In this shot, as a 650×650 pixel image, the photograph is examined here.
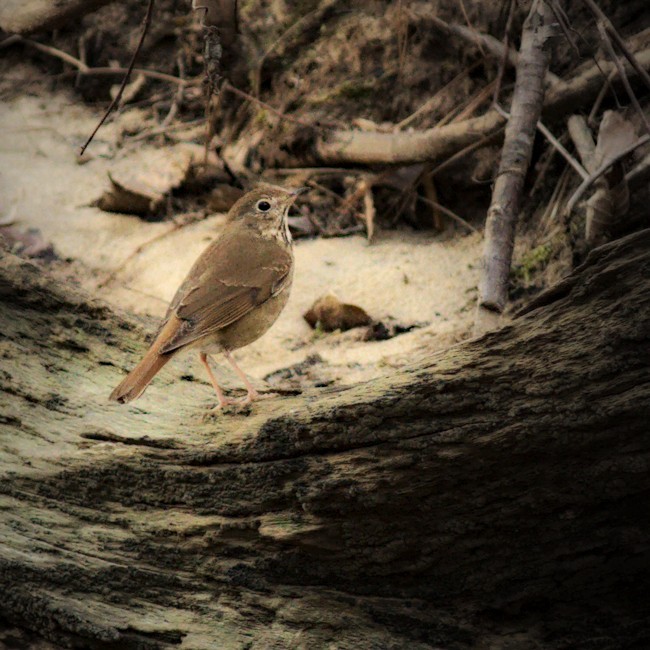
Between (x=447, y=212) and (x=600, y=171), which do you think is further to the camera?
Result: (x=447, y=212)

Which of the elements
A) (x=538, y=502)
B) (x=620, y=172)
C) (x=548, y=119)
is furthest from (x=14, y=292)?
(x=548, y=119)

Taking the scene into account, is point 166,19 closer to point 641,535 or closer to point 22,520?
point 22,520

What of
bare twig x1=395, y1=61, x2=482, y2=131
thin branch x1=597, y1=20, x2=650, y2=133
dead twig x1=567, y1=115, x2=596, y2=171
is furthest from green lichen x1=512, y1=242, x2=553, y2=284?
thin branch x1=597, y1=20, x2=650, y2=133

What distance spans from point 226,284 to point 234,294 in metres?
0.08

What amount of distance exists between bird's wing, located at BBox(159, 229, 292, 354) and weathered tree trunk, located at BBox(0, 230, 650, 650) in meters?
0.58

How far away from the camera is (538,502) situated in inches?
108

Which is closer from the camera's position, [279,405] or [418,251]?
[279,405]

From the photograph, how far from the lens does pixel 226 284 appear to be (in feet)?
13.9

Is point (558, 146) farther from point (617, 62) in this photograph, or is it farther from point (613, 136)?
point (617, 62)

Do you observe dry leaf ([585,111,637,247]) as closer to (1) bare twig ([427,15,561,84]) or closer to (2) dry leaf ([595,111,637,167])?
→ (2) dry leaf ([595,111,637,167])

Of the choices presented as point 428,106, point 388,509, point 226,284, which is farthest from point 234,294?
point 428,106

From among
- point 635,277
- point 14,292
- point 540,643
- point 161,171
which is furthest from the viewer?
point 161,171

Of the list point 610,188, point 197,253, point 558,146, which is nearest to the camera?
point 610,188

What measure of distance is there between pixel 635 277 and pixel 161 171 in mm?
5188
